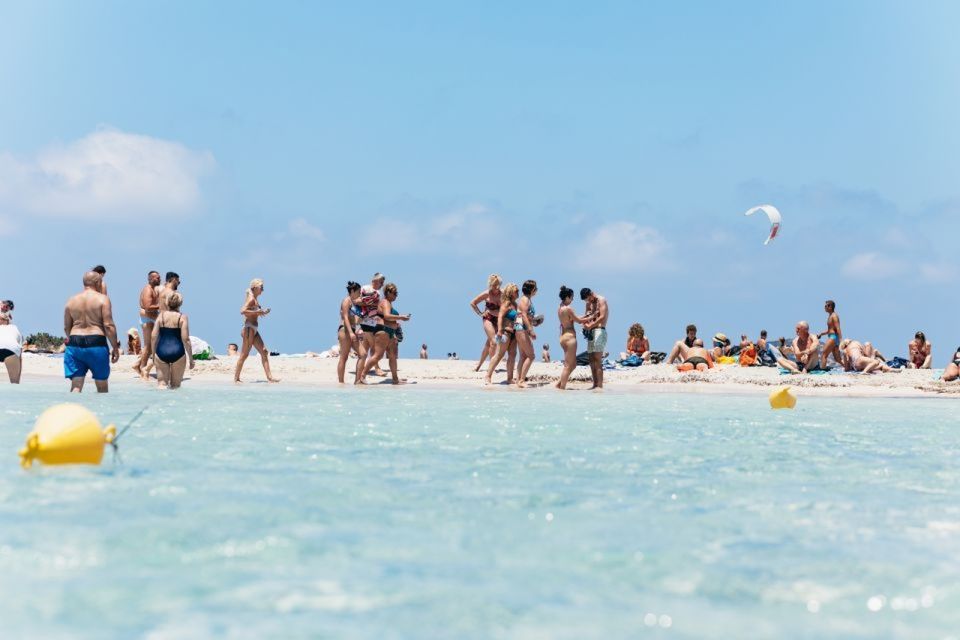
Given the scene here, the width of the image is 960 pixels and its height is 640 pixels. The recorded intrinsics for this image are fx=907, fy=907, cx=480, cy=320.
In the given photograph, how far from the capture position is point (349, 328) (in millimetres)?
16219

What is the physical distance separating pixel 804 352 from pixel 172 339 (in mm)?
14497

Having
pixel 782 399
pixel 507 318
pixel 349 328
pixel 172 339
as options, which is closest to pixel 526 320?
pixel 507 318

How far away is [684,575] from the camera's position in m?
4.23

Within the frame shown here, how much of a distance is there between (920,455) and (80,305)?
10385mm

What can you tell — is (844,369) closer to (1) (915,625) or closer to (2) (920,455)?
(2) (920,455)

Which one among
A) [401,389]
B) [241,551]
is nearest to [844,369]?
[401,389]

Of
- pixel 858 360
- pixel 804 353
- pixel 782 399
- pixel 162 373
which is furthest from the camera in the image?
pixel 858 360

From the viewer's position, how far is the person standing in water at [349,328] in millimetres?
16081

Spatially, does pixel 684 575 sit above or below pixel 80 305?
below

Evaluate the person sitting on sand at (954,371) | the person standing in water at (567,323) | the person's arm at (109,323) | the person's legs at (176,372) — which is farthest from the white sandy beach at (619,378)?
the person's arm at (109,323)

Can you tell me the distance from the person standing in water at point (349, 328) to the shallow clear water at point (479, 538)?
698cm

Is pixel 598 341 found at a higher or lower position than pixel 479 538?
higher

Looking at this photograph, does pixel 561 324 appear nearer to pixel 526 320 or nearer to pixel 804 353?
pixel 526 320

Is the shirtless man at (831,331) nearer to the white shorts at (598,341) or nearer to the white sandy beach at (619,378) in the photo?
the white sandy beach at (619,378)
